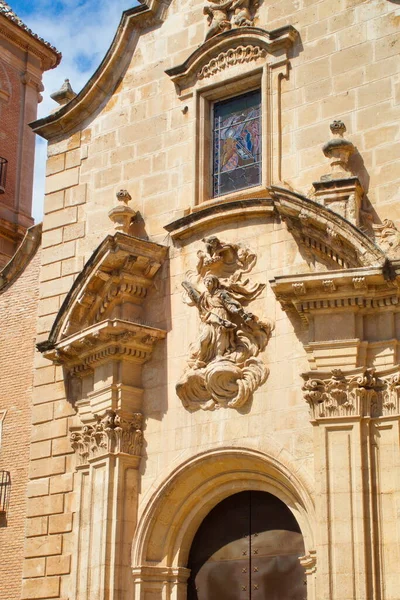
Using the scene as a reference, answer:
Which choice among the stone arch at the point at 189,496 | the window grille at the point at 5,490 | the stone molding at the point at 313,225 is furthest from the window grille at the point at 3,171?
the stone arch at the point at 189,496

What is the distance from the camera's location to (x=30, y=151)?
2681 cm

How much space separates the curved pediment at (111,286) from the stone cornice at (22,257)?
2.61m

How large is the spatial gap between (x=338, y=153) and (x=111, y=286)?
3.54m

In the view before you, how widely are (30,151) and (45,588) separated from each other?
13387 millimetres

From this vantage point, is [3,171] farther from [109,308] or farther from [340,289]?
[340,289]

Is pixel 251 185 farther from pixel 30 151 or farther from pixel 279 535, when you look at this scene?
pixel 30 151

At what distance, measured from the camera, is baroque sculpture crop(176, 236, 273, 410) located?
47.9 ft

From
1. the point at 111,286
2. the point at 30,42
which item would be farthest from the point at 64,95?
the point at 30,42

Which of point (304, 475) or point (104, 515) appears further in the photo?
point (104, 515)

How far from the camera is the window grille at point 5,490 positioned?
1758cm

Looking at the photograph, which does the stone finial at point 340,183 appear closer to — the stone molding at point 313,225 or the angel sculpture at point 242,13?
the stone molding at point 313,225

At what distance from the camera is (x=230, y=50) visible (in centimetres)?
1608

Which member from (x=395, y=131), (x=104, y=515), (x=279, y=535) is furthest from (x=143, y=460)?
(x=395, y=131)

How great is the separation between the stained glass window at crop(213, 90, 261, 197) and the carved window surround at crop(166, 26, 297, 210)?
4.3 inches
